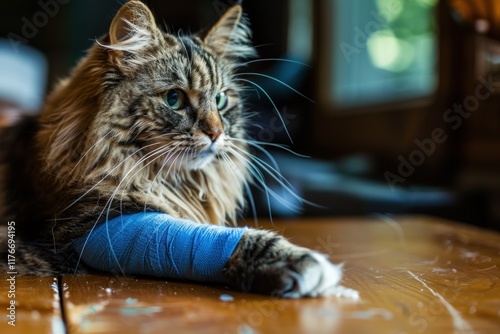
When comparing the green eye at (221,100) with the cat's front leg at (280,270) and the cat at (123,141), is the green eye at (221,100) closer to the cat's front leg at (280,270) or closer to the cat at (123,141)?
the cat at (123,141)

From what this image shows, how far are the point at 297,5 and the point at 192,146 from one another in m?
3.80

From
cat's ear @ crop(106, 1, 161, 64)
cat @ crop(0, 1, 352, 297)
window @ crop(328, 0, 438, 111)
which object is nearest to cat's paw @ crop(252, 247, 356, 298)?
cat @ crop(0, 1, 352, 297)

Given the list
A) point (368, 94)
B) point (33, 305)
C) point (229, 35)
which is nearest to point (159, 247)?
point (33, 305)

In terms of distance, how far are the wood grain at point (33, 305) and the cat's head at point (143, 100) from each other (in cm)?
25

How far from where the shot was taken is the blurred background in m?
2.39

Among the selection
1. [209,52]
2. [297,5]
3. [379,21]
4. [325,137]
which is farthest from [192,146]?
[297,5]

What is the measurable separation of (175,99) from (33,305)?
0.48 meters

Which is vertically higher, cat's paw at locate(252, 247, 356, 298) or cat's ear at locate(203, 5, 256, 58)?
cat's ear at locate(203, 5, 256, 58)

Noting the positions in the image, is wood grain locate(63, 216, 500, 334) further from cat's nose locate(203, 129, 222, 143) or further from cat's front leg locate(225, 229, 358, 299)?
cat's nose locate(203, 129, 222, 143)

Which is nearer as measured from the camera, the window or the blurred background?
the blurred background

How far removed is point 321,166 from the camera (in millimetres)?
3322

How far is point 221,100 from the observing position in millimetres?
1274

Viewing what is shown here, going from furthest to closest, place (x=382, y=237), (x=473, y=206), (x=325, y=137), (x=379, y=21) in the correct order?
(x=325, y=137) < (x=379, y=21) < (x=473, y=206) < (x=382, y=237)

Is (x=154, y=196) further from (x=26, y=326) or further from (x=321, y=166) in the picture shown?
(x=321, y=166)
